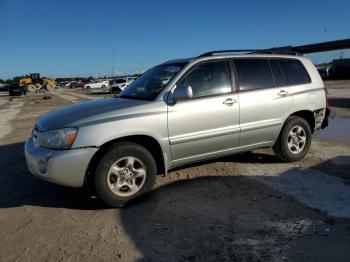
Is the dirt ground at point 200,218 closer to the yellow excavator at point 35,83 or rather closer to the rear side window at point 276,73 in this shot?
the rear side window at point 276,73

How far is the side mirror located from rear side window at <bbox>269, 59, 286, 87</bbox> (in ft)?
5.71

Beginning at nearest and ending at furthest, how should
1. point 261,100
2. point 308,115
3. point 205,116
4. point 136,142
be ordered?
1. point 136,142
2. point 205,116
3. point 261,100
4. point 308,115

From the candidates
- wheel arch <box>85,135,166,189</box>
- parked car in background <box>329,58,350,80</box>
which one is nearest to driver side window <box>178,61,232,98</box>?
wheel arch <box>85,135,166,189</box>

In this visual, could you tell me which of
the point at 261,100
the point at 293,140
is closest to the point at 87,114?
the point at 261,100

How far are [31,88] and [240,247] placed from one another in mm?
55095

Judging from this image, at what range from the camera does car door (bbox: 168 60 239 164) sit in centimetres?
507

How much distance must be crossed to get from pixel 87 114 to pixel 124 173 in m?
0.84

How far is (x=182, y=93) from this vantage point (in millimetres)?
4992

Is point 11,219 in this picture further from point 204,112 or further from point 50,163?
point 204,112

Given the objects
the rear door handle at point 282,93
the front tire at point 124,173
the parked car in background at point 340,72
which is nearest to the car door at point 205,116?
the front tire at point 124,173

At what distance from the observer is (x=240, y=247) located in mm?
3547

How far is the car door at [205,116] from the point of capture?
5.07m

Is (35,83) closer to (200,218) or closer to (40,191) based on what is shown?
(40,191)

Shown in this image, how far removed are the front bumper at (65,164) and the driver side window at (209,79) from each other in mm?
1613
